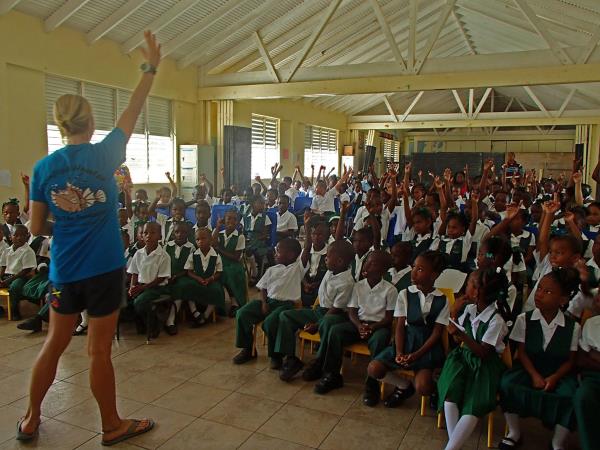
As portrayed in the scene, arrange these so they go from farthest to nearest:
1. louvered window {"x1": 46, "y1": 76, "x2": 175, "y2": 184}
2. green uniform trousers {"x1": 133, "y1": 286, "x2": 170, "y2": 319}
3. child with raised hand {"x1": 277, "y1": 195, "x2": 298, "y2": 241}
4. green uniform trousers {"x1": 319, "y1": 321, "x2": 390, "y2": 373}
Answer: louvered window {"x1": 46, "y1": 76, "x2": 175, "y2": 184}, child with raised hand {"x1": 277, "y1": 195, "x2": 298, "y2": 241}, green uniform trousers {"x1": 133, "y1": 286, "x2": 170, "y2": 319}, green uniform trousers {"x1": 319, "y1": 321, "x2": 390, "y2": 373}

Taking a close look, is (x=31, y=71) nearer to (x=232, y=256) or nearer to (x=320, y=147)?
(x=232, y=256)

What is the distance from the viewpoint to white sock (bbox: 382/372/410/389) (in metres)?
2.82

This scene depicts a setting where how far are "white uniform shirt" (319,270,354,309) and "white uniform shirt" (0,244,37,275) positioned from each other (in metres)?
Answer: 2.64

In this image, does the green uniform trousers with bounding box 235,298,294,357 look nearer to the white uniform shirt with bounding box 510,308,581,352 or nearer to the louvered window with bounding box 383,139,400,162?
the white uniform shirt with bounding box 510,308,581,352

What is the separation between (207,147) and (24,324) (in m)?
6.13

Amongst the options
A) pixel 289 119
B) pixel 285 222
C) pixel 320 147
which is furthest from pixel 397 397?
pixel 320 147

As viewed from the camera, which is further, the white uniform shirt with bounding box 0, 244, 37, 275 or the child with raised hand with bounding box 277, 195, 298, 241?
the child with raised hand with bounding box 277, 195, 298, 241

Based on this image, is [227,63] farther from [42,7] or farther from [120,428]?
[120,428]

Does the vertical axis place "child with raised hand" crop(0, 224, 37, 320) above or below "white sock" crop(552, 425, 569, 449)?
above

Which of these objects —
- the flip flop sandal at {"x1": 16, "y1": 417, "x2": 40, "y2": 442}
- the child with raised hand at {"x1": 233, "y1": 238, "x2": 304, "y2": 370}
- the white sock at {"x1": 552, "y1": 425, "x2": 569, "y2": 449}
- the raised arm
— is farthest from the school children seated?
the raised arm

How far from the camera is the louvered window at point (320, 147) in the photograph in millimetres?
14547

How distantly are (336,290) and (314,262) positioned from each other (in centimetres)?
57

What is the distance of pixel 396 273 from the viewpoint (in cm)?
329

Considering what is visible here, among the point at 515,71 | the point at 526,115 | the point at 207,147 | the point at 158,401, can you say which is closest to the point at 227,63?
the point at 207,147
